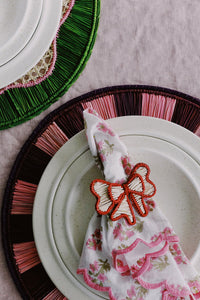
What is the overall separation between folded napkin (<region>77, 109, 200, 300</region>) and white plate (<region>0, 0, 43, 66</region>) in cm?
20

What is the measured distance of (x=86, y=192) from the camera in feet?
2.09

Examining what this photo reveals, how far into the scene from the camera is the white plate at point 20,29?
528 millimetres

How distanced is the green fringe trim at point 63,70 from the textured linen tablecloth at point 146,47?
0.11 ft

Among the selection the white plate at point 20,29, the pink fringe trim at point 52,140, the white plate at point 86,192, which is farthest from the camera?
the pink fringe trim at point 52,140

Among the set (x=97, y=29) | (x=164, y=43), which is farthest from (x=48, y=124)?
(x=164, y=43)

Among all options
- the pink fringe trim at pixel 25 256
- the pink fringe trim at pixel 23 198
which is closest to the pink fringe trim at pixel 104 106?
the pink fringe trim at pixel 23 198

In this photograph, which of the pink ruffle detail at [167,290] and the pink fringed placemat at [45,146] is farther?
the pink fringed placemat at [45,146]

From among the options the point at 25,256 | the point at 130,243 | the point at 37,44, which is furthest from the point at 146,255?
the point at 37,44

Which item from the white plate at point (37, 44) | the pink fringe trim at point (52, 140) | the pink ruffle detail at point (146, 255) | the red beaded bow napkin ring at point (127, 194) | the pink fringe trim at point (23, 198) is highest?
the white plate at point (37, 44)

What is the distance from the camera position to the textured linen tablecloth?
783mm

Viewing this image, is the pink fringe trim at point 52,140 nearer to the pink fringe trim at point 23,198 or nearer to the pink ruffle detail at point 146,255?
the pink fringe trim at point 23,198

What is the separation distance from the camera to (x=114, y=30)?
0.79 metres

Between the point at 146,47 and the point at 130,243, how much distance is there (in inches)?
19.0

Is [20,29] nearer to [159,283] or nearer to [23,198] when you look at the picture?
[23,198]
